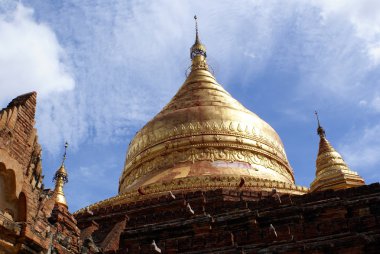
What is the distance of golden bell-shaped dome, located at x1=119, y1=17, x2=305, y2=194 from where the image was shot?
2045cm

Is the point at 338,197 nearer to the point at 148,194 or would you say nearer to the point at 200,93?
the point at 148,194

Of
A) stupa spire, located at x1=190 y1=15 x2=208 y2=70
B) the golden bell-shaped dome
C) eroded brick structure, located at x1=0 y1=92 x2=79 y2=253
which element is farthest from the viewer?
stupa spire, located at x1=190 y1=15 x2=208 y2=70

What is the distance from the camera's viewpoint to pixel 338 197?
12523 mm

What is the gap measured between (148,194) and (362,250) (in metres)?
10.4

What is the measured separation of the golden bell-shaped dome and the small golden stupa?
4.48ft

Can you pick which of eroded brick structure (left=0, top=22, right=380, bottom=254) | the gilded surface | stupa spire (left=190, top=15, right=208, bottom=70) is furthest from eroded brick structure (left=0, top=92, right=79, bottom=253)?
stupa spire (left=190, top=15, right=208, bottom=70)

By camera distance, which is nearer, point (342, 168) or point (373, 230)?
point (373, 230)

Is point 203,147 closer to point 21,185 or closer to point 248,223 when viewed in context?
point 248,223

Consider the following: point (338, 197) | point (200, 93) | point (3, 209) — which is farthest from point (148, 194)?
point (3, 209)

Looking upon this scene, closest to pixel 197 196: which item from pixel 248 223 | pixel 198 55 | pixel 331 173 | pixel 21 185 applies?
pixel 248 223

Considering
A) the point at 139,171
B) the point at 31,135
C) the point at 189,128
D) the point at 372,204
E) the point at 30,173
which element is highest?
the point at 189,128

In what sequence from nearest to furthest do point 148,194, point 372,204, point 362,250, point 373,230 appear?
point 362,250, point 373,230, point 372,204, point 148,194

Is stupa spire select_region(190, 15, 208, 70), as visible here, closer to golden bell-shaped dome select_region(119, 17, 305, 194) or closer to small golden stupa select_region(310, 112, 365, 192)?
golden bell-shaped dome select_region(119, 17, 305, 194)

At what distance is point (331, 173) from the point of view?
18562 millimetres
